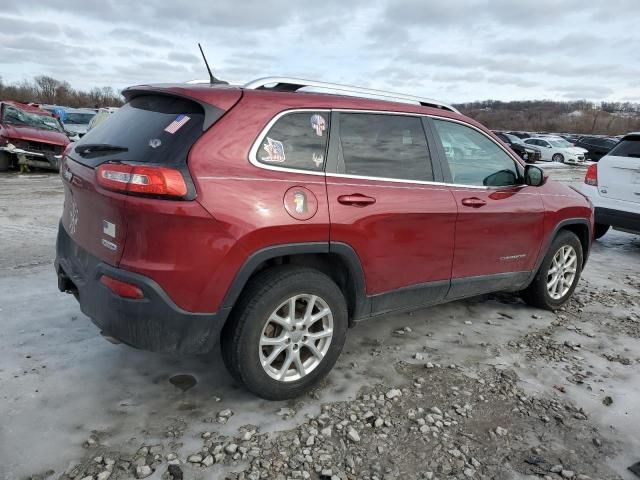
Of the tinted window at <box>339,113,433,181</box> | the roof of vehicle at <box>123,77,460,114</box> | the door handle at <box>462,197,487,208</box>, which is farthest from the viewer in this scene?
the door handle at <box>462,197,487,208</box>

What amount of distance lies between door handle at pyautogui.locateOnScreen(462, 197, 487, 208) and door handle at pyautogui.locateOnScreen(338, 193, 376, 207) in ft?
2.94

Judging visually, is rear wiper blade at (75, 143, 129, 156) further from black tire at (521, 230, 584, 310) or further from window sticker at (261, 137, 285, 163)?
black tire at (521, 230, 584, 310)

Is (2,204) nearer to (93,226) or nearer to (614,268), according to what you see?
(93,226)

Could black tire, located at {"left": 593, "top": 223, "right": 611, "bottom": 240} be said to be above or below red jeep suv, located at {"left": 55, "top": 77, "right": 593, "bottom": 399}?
below

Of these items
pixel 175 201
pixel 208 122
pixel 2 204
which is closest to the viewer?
pixel 175 201

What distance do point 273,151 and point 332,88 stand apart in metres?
0.72

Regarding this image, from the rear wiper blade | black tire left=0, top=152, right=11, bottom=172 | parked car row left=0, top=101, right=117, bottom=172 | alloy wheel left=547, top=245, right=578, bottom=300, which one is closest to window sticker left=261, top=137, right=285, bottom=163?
the rear wiper blade

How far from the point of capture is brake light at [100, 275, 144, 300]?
256 cm

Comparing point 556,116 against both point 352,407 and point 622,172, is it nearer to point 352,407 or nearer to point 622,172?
point 622,172

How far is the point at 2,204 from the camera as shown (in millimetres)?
8422

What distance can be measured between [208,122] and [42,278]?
3.10 m

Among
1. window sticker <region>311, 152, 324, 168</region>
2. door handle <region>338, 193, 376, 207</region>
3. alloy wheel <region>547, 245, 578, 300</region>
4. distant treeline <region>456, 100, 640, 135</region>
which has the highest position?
distant treeline <region>456, 100, 640, 135</region>

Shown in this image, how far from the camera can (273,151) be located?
285 centimetres

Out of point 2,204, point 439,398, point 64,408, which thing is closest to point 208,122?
point 64,408
